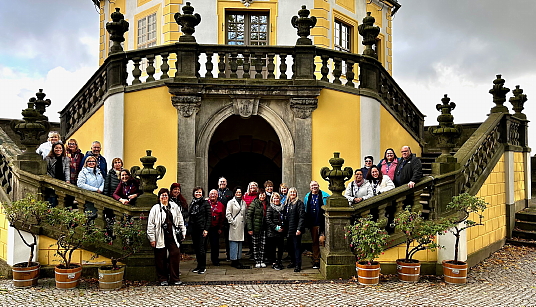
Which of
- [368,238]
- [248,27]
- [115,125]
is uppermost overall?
[248,27]

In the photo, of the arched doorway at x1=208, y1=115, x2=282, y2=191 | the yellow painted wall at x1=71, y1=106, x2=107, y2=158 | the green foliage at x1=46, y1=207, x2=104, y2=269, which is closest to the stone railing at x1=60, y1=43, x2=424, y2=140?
the yellow painted wall at x1=71, y1=106, x2=107, y2=158

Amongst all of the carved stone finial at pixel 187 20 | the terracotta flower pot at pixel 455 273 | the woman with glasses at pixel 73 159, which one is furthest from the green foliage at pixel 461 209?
the woman with glasses at pixel 73 159

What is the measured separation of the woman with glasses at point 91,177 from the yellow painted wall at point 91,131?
301 cm

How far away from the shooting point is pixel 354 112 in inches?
429

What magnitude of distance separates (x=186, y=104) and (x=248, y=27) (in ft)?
17.6

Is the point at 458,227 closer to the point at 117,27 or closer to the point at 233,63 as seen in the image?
the point at 233,63

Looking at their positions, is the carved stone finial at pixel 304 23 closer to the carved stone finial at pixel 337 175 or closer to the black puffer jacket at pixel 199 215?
the carved stone finial at pixel 337 175

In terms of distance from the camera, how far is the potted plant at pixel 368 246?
23.7 ft

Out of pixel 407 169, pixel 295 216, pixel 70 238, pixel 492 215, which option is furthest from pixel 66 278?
pixel 492 215

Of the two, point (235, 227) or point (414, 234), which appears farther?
point (235, 227)

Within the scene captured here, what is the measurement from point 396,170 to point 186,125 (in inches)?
189

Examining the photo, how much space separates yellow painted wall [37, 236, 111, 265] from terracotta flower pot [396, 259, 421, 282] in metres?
5.13

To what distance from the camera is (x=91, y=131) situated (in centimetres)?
1161

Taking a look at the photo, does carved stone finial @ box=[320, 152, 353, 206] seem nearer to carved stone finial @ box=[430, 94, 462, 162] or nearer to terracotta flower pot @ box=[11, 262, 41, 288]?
carved stone finial @ box=[430, 94, 462, 162]
